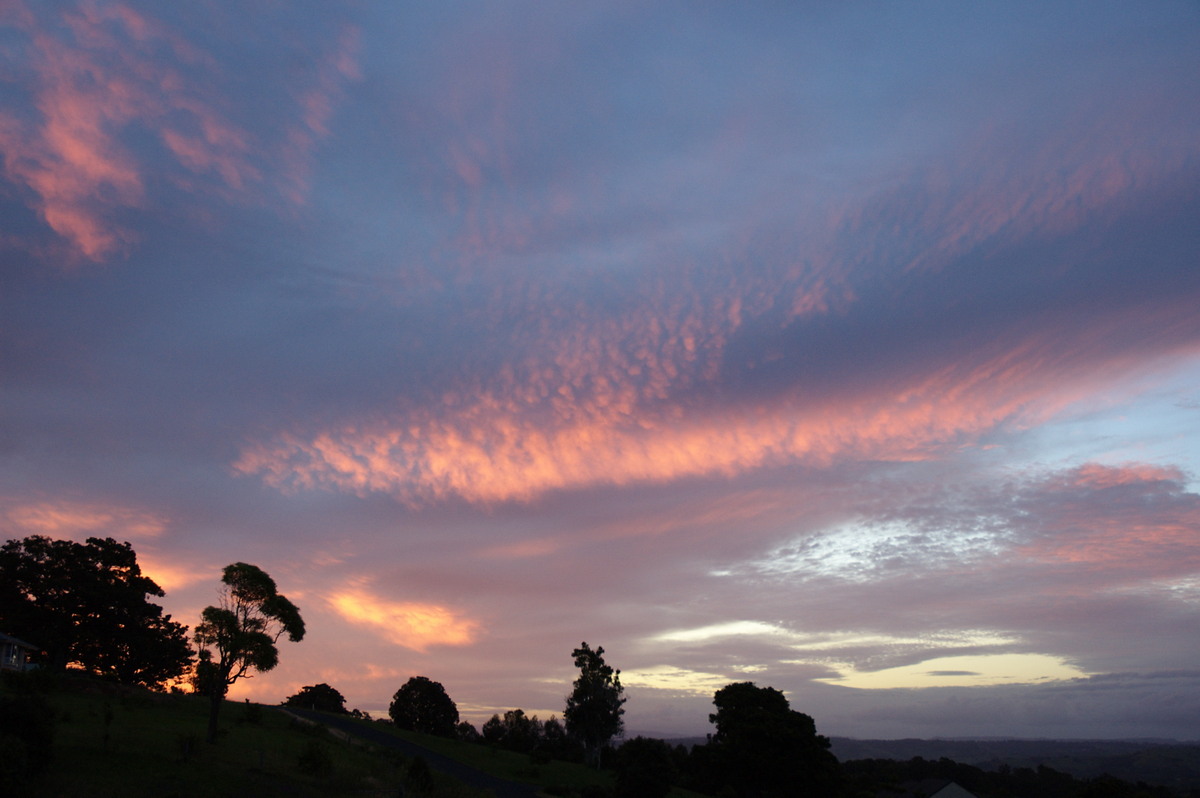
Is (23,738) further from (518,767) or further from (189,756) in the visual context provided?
(518,767)

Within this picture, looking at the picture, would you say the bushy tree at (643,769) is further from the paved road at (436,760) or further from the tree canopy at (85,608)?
the tree canopy at (85,608)

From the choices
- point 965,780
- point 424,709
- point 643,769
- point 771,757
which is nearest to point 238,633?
point 643,769

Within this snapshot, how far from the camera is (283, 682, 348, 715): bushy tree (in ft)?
355

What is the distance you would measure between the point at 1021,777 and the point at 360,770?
12857cm

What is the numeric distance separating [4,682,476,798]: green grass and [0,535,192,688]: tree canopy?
1857 cm

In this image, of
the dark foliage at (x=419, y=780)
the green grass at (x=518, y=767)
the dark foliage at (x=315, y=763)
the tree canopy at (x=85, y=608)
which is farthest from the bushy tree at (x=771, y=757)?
the tree canopy at (x=85, y=608)

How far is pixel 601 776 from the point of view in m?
74.0

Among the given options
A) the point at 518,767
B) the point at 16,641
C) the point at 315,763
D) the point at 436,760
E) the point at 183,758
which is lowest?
the point at 518,767

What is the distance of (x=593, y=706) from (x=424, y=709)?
31606 millimetres

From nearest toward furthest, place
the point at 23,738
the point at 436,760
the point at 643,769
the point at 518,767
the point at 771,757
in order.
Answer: the point at 23,738 → the point at 643,769 → the point at 436,760 → the point at 771,757 → the point at 518,767

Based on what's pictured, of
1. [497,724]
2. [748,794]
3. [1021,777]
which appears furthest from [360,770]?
[1021,777]

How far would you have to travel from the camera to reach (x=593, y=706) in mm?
88812

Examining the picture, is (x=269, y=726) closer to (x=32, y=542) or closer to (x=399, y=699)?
(x=32, y=542)

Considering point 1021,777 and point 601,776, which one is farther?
point 1021,777
